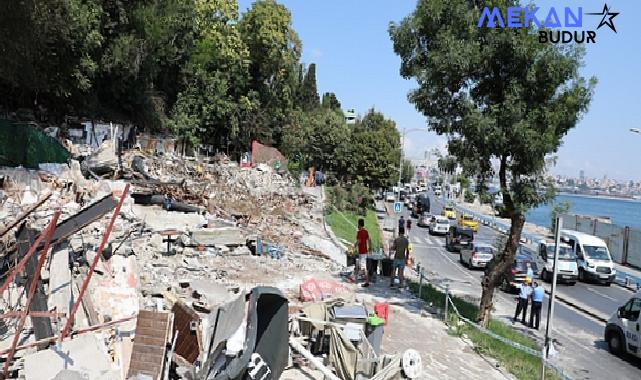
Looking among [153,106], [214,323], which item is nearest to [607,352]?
[214,323]

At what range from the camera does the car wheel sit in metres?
→ 14.5

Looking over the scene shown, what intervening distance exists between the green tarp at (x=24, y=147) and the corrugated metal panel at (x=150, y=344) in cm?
1702

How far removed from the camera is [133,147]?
3384cm

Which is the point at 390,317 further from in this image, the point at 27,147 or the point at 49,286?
the point at 27,147

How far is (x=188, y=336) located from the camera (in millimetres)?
8070

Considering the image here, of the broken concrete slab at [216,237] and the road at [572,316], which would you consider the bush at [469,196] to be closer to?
the road at [572,316]

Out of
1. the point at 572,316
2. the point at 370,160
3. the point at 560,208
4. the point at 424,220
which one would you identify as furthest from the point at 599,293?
the point at 370,160

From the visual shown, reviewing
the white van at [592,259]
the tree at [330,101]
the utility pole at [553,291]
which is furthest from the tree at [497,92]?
the tree at [330,101]

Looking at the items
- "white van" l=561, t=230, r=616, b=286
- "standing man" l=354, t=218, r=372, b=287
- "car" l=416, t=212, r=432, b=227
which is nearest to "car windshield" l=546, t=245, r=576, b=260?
"white van" l=561, t=230, r=616, b=286

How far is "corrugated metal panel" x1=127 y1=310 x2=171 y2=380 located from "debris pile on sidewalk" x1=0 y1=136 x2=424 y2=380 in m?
0.01

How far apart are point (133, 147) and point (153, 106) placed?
8.56 meters

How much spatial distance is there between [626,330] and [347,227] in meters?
22.2

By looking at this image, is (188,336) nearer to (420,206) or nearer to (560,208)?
(560,208)

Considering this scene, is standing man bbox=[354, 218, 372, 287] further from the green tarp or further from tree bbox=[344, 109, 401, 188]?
tree bbox=[344, 109, 401, 188]
